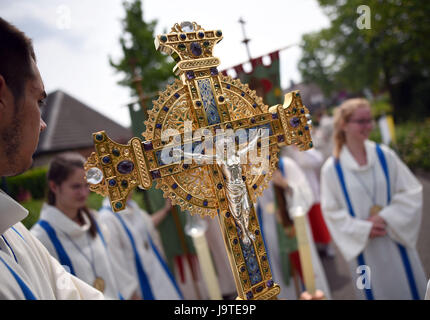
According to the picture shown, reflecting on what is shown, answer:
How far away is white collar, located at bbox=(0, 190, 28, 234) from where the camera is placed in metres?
0.91

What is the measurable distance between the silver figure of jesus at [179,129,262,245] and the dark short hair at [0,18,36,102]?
0.60m

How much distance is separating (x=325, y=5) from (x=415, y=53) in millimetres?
5705

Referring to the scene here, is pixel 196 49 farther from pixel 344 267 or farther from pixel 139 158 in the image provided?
pixel 344 267

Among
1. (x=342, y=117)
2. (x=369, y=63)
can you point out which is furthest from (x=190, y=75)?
(x=369, y=63)

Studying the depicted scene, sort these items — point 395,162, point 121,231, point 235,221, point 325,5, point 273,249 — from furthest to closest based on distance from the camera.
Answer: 1. point 325,5
2. point 273,249
3. point 121,231
4. point 395,162
5. point 235,221

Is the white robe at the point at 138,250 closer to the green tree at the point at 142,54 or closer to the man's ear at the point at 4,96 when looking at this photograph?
the man's ear at the point at 4,96

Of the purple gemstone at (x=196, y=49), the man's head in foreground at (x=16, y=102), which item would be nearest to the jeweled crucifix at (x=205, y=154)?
the purple gemstone at (x=196, y=49)

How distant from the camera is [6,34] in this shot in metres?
0.87

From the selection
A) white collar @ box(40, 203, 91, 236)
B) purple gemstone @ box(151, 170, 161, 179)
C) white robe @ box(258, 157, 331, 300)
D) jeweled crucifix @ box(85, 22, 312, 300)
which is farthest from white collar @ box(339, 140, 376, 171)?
white collar @ box(40, 203, 91, 236)

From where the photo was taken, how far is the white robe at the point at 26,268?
824 mm

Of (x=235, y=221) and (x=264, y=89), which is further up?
(x=264, y=89)

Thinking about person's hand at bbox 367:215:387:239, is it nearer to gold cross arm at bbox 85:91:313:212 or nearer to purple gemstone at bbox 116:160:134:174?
gold cross arm at bbox 85:91:313:212
